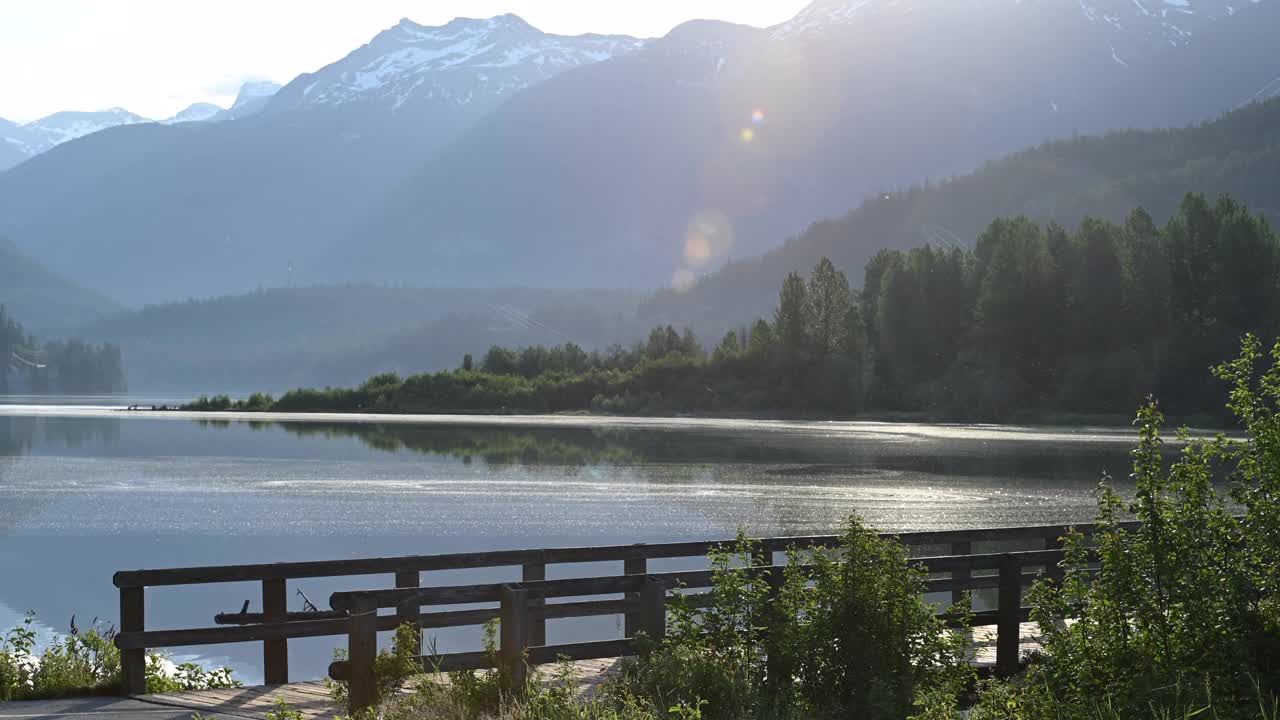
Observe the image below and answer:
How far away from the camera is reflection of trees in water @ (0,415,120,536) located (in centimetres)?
3941

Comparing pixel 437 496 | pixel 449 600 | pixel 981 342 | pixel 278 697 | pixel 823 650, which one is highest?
pixel 981 342

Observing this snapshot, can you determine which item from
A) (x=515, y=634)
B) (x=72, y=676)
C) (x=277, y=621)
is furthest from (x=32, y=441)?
(x=515, y=634)

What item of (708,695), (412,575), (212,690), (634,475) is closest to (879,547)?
(708,695)

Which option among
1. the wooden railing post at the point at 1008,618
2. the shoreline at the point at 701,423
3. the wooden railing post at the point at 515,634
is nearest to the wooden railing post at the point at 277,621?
the wooden railing post at the point at 515,634

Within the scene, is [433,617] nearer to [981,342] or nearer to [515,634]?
[515,634]

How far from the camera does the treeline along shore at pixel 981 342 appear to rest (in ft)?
300

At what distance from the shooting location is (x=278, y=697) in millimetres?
10742

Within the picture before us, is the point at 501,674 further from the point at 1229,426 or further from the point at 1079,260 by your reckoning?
the point at 1079,260

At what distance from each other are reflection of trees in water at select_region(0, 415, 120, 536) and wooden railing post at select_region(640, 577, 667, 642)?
28484 mm

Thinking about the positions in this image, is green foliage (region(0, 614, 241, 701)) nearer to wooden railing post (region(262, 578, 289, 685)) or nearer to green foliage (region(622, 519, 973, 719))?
wooden railing post (region(262, 578, 289, 685))

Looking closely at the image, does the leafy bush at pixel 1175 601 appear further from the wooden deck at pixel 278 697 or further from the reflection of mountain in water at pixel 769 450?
the reflection of mountain in water at pixel 769 450

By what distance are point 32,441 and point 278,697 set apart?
7944 cm

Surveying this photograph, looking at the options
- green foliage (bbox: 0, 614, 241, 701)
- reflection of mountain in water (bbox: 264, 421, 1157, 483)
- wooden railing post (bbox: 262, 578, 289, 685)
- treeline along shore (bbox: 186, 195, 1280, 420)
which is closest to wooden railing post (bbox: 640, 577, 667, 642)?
wooden railing post (bbox: 262, 578, 289, 685)

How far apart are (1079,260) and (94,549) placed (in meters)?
84.2
